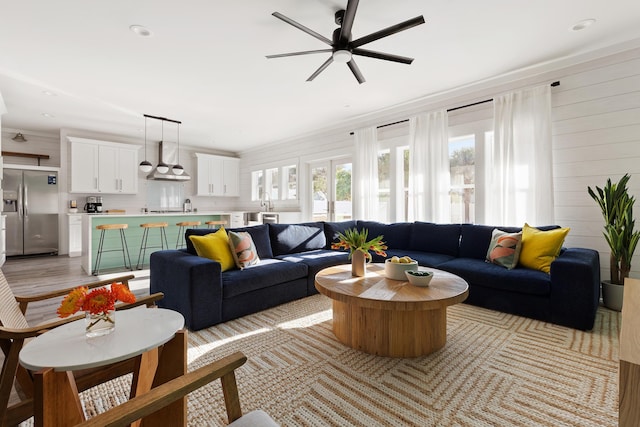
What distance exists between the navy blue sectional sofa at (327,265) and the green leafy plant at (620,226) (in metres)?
0.25

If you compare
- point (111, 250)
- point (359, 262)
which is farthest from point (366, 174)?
point (111, 250)

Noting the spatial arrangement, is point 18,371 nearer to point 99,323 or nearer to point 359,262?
point 99,323

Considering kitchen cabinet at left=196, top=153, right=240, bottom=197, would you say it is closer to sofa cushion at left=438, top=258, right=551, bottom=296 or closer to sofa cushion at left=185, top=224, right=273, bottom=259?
sofa cushion at left=185, top=224, right=273, bottom=259

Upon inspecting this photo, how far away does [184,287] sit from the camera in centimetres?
267

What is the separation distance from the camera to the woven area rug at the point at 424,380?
1584 mm

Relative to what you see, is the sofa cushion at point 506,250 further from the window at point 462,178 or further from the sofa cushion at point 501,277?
the window at point 462,178

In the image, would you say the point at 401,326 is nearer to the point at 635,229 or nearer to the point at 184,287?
the point at 184,287

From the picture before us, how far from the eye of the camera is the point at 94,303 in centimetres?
120

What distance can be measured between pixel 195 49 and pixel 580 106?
438 centimetres

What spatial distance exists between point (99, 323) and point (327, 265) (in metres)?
2.79

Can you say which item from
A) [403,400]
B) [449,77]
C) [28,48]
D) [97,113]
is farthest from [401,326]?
[97,113]

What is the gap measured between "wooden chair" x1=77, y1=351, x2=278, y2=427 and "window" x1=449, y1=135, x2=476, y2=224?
418 centimetres

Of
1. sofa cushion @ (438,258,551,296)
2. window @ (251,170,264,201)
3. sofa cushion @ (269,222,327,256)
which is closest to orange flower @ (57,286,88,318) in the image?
sofa cushion @ (269,222,327,256)

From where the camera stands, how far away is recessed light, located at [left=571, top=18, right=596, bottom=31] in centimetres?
274
